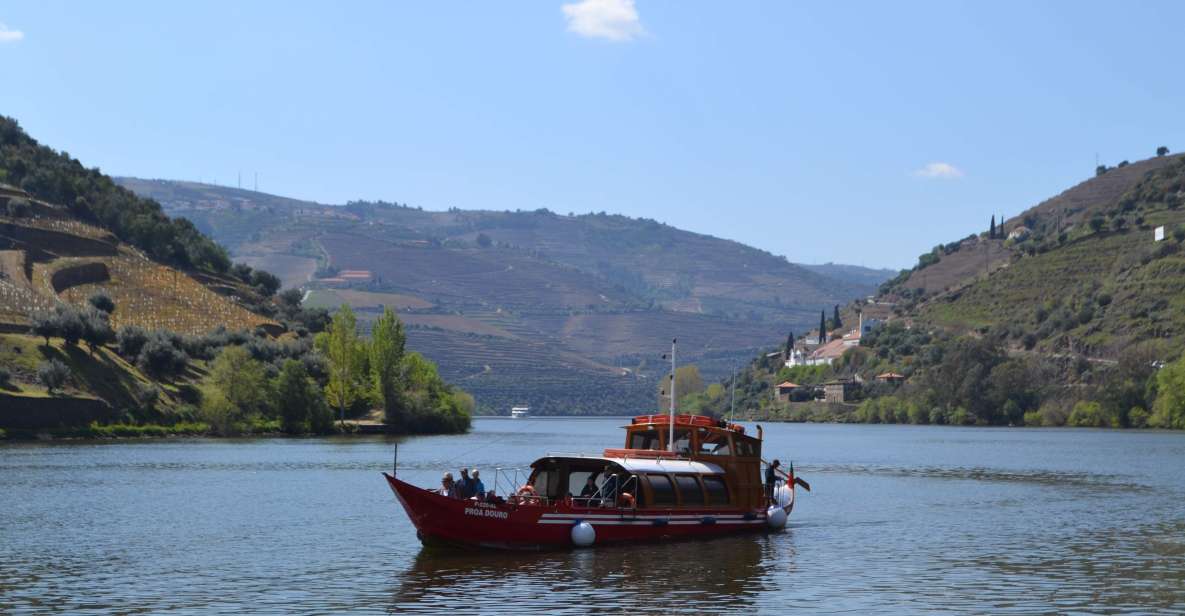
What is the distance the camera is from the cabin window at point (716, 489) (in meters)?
61.1

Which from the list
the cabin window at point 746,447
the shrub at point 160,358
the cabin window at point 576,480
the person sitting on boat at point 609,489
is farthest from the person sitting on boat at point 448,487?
the shrub at point 160,358

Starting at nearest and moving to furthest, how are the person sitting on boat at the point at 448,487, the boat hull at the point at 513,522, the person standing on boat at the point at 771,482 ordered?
the boat hull at the point at 513,522 → the person sitting on boat at the point at 448,487 → the person standing on boat at the point at 771,482

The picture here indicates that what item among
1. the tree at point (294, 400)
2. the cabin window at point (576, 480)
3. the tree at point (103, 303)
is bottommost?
the cabin window at point (576, 480)

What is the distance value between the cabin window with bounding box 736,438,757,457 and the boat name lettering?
14097 millimetres

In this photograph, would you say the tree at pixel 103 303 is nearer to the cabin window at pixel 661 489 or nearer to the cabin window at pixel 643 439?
the cabin window at pixel 643 439

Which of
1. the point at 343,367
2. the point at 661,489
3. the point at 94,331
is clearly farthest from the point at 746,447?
the point at 343,367

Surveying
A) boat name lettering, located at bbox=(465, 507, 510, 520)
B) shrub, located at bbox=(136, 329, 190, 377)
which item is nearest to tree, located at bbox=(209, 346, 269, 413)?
shrub, located at bbox=(136, 329, 190, 377)

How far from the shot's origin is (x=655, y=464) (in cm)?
5884

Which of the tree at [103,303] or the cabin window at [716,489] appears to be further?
the tree at [103,303]

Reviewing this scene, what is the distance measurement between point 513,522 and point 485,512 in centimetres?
121

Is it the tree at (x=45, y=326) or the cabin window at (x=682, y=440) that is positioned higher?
the tree at (x=45, y=326)

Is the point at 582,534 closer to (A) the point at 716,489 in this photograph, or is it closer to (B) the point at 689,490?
(B) the point at 689,490

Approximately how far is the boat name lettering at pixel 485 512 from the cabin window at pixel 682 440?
11618mm

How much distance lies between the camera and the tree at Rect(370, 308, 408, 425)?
17025 centimetres
